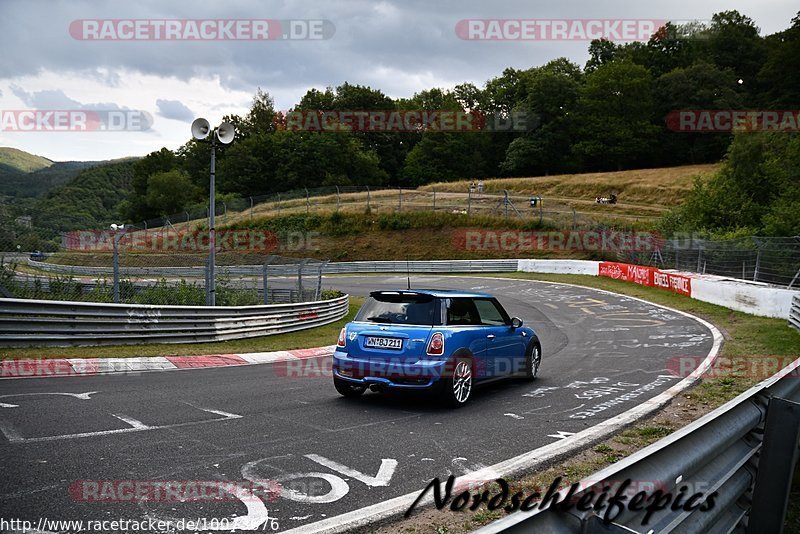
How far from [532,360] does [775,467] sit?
6.38 metres

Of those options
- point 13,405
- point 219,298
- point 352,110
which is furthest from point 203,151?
point 13,405

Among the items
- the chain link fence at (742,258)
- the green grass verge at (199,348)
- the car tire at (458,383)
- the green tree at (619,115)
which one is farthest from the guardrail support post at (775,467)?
the green tree at (619,115)

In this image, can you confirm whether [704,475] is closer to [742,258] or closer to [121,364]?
[121,364]

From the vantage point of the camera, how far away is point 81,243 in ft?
46.4

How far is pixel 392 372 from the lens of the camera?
805 cm

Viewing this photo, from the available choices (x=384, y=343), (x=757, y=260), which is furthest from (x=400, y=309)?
(x=757, y=260)

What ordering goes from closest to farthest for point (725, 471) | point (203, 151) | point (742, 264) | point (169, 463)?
point (725, 471), point (169, 463), point (742, 264), point (203, 151)

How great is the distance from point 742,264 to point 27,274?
22.2 metres

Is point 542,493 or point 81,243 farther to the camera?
point 81,243

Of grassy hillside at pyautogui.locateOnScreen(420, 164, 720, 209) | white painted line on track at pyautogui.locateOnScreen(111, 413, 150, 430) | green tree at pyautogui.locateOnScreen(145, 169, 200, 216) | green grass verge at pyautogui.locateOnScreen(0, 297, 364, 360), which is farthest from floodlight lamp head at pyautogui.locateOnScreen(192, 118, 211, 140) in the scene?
green tree at pyautogui.locateOnScreen(145, 169, 200, 216)

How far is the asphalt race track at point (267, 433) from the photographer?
185 inches

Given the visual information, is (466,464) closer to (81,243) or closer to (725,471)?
(725,471)

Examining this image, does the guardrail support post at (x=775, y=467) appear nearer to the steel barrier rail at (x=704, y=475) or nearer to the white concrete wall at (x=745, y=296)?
the steel barrier rail at (x=704, y=475)

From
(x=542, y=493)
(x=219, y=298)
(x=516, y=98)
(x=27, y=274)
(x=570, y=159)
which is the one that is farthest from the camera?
(x=516, y=98)
